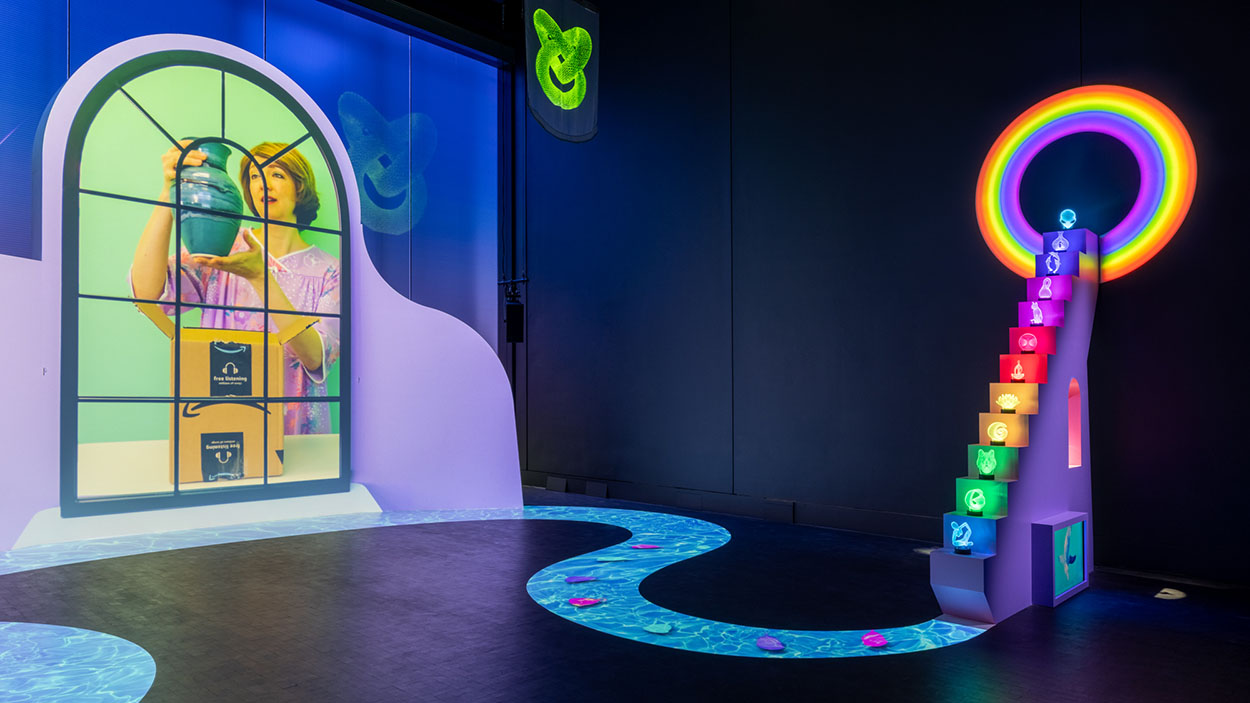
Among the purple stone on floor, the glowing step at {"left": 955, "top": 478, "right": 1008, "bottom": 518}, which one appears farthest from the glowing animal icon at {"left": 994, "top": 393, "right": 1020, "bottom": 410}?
the purple stone on floor

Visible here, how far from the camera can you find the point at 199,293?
7.26 meters

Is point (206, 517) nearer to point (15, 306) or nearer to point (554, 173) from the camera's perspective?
point (15, 306)

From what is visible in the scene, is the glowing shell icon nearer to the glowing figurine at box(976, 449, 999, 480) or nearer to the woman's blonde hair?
the glowing figurine at box(976, 449, 999, 480)

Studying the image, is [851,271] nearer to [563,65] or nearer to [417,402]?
[563,65]

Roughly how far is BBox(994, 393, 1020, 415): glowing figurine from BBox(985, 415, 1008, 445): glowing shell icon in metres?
0.12

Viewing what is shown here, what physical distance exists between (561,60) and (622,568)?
148 inches

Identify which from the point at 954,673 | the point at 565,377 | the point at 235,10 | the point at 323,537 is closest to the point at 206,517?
the point at 323,537

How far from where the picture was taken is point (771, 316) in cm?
748

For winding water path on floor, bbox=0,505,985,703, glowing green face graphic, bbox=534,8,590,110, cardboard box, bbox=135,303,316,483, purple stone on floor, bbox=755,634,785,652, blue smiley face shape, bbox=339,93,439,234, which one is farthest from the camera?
blue smiley face shape, bbox=339,93,439,234

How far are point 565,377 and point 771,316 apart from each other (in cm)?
298

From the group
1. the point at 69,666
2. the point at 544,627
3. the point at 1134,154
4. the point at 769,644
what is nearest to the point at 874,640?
the point at 769,644

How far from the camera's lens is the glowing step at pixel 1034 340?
457cm

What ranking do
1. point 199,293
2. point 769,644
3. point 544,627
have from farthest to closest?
point 199,293
point 544,627
point 769,644

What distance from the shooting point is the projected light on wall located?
5.18 metres
